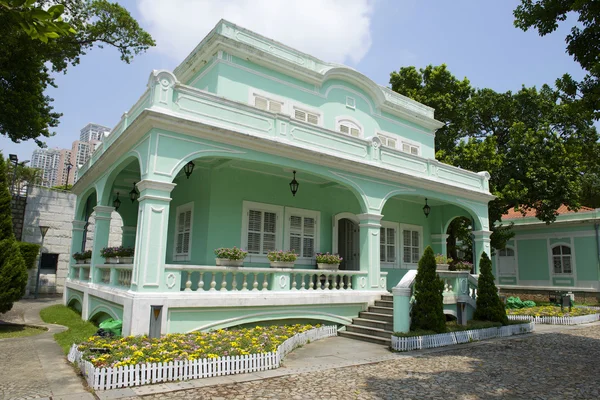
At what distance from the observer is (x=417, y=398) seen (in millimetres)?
5812

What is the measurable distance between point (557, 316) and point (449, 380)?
10547mm

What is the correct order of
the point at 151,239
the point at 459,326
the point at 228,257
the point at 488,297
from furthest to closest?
1. the point at 488,297
2. the point at 459,326
3. the point at 228,257
4. the point at 151,239

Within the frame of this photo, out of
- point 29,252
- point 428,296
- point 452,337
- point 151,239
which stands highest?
point 151,239

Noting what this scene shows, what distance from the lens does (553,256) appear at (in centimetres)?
2486

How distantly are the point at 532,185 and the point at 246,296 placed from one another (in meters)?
15.3

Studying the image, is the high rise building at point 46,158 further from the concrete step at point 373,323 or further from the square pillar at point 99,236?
the concrete step at point 373,323

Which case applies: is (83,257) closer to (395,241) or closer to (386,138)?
(395,241)

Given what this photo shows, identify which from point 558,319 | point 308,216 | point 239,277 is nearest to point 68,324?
point 239,277

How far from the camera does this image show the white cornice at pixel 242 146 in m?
8.80

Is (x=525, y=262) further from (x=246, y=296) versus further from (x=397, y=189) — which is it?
(x=246, y=296)

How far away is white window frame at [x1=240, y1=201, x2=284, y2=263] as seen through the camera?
1188 centimetres

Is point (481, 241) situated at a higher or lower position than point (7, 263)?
higher

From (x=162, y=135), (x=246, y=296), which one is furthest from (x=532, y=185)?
(x=162, y=135)

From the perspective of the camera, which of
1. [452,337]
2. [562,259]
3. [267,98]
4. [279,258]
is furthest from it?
[562,259]
